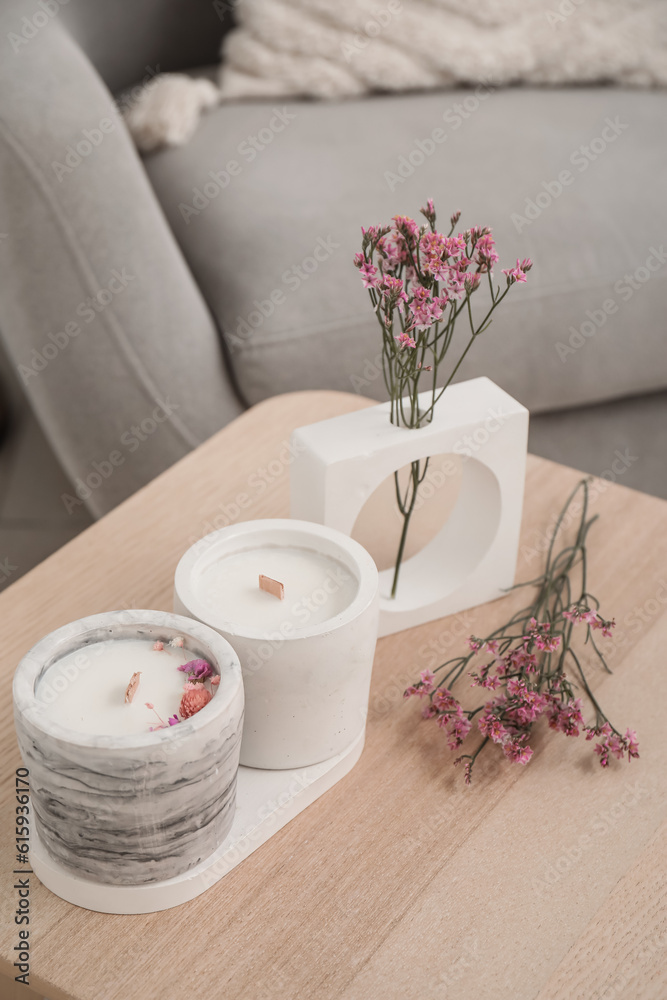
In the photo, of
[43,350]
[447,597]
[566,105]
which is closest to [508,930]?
[447,597]

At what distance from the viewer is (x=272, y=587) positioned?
0.66m

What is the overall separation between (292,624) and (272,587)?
3cm

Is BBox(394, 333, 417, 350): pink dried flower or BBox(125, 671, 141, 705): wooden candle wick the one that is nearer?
→ BBox(125, 671, 141, 705): wooden candle wick

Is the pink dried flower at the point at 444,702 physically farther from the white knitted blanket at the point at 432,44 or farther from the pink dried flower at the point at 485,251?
the white knitted blanket at the point at 432,44

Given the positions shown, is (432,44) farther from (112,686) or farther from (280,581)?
(112,686)

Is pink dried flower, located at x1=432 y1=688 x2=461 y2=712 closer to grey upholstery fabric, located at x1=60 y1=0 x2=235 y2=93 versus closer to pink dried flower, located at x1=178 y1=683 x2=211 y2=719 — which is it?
pink dried flower, located at x1=178 y1=683 x2=211 y2=719

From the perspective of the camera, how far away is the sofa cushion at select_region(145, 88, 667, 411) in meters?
1.32

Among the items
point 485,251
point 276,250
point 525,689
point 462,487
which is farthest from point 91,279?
point 525,689

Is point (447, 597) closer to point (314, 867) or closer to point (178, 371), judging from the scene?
point (314, 867)

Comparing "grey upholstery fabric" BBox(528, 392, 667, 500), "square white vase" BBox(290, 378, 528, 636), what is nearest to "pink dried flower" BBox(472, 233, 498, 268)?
"square white vase" BBox(290, 378, 528, 636)

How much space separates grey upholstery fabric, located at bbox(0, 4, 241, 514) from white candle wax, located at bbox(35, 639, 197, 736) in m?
0.74

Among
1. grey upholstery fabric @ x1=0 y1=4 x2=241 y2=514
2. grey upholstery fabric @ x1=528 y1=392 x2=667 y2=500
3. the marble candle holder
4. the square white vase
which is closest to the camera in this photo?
the marble candle holder

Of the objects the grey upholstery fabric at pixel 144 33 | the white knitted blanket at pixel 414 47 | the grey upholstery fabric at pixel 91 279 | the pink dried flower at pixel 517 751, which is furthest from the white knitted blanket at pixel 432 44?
the pink dried flower at pixel 517 751

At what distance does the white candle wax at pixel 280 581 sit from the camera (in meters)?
0.64
